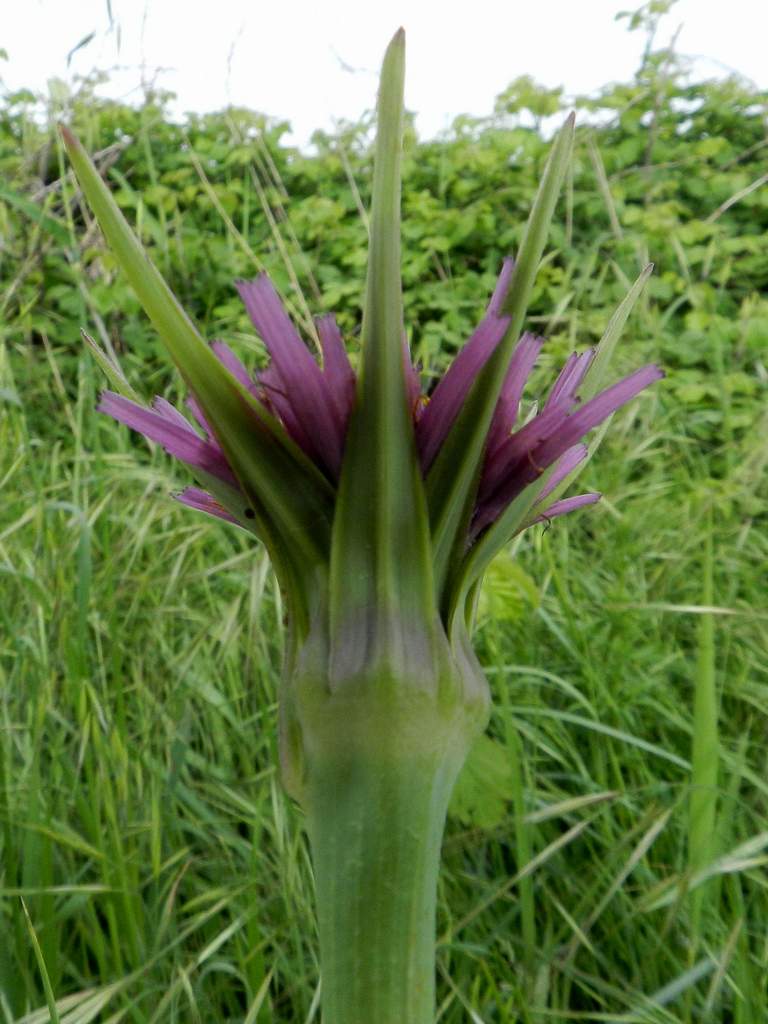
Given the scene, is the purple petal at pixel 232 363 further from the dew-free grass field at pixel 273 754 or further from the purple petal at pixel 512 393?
the dew-free grass field at pixel 273 754

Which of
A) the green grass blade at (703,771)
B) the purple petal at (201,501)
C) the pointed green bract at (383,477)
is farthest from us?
the green grass blade at (703,771)

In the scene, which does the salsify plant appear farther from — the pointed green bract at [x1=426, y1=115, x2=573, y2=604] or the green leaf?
the green leaf

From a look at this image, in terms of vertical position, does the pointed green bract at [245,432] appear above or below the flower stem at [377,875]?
above

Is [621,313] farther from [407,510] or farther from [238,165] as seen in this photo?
[238,165]

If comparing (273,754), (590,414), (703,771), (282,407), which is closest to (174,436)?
(282,407)

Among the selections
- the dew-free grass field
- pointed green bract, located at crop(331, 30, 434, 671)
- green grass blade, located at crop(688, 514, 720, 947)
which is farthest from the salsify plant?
green grass blade, located at crop(688, 514, 720, 947)

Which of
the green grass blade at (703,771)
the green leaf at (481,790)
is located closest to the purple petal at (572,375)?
the green grass blade at (703,771)

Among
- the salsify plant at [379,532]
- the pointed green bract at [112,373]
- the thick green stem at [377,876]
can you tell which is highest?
the pointed green bract at [112,373]
